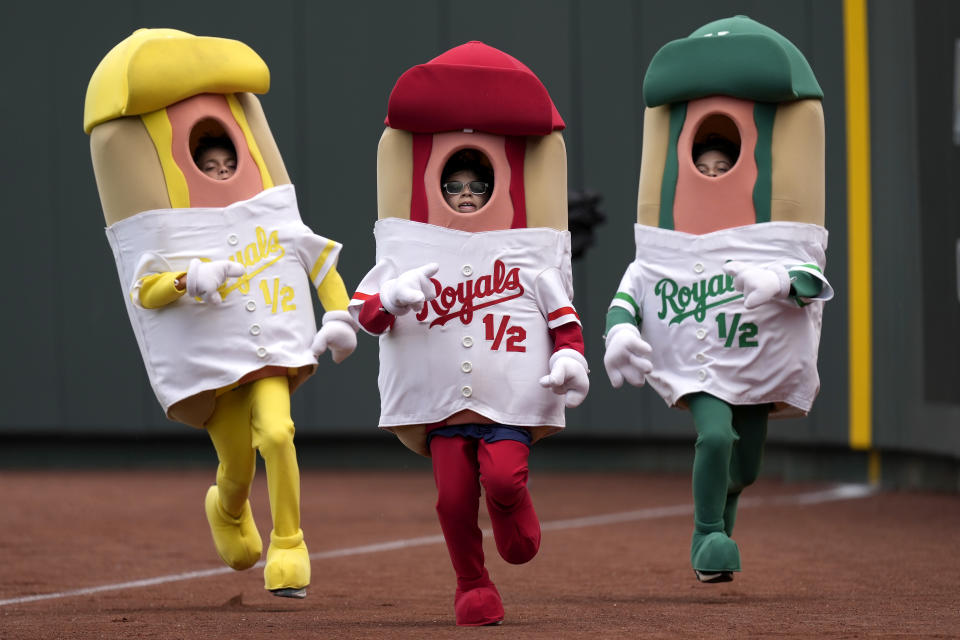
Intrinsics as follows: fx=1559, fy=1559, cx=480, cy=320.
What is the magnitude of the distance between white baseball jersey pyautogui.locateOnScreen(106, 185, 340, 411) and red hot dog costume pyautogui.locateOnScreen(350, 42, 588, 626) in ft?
1.95

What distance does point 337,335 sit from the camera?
21.8 feet

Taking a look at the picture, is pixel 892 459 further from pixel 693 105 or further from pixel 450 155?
pixel 450 155

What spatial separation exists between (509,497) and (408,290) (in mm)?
895

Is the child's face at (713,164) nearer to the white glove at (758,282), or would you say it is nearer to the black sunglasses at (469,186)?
the white glove at (758,282)

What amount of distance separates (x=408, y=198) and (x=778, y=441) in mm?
8807

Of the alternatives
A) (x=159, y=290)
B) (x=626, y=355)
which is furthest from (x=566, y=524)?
(x=159, y=290)

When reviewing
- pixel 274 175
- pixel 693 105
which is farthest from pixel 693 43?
pixel 274 175

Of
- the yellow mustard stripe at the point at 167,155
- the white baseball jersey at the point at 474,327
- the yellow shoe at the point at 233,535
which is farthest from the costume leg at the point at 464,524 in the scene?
the yellow mustard stripe at the point at 167,155

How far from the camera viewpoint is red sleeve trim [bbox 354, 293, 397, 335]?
6.25 metres

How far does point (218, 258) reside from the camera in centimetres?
680

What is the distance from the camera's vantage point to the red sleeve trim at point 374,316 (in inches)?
246

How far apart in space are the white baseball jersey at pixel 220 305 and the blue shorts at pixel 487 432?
0.87 meters

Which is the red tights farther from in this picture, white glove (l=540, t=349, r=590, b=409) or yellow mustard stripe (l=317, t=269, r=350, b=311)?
yellow mustard stripe (l=317, t=269, r=350, b=311)

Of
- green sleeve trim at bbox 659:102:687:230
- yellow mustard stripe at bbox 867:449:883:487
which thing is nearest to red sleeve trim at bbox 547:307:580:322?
green sleeve trim at bbox 659:102:687:230
